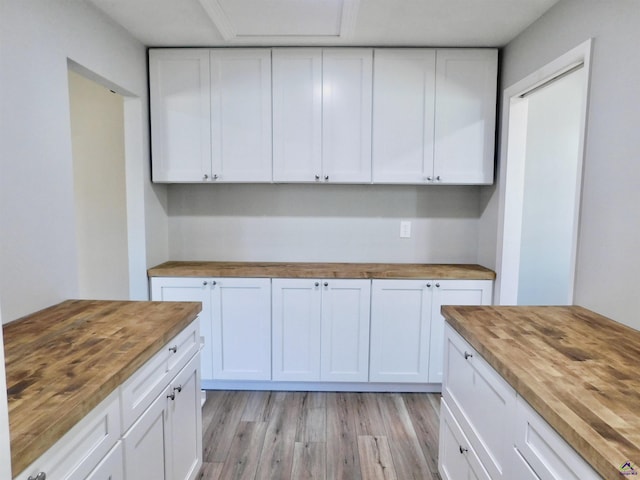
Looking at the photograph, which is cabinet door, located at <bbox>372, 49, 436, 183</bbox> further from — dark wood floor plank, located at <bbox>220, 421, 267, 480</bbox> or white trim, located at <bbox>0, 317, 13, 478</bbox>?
white trim, located at <bbox>0, 317, 13, 478</bbox>

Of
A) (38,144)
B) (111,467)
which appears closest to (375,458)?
(111,467)

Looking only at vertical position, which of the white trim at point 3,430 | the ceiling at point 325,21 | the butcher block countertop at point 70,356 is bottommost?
the butcher block countertop at point 70,356

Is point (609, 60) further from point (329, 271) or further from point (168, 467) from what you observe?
point (168, 467)

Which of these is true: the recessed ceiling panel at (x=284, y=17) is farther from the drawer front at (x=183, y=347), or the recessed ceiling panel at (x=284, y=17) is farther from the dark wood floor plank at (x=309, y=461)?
the dark wood floor plank at (x=309, y=461)

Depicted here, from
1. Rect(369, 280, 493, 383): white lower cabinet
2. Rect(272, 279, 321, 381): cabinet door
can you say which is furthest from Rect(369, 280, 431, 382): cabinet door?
Rect(272, 279, 321, 381): cabinet door

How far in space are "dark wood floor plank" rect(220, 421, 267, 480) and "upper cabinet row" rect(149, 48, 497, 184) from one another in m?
1.59

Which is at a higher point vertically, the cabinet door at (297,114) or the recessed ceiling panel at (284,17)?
the recessed ceiling panel at (284,17)

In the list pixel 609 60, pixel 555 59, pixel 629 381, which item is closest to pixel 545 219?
pixel 555 59

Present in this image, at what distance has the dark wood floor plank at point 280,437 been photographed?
6.07ft

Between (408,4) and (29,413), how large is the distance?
2241 millimetres

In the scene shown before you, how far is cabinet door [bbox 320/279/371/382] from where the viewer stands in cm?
248

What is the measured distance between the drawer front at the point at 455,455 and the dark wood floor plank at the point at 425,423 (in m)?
0.18

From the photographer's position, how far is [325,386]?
2596mm

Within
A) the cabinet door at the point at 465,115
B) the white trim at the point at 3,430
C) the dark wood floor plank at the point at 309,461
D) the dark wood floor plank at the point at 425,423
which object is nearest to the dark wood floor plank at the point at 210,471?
the dark wood floor plank at the point at 309,461
